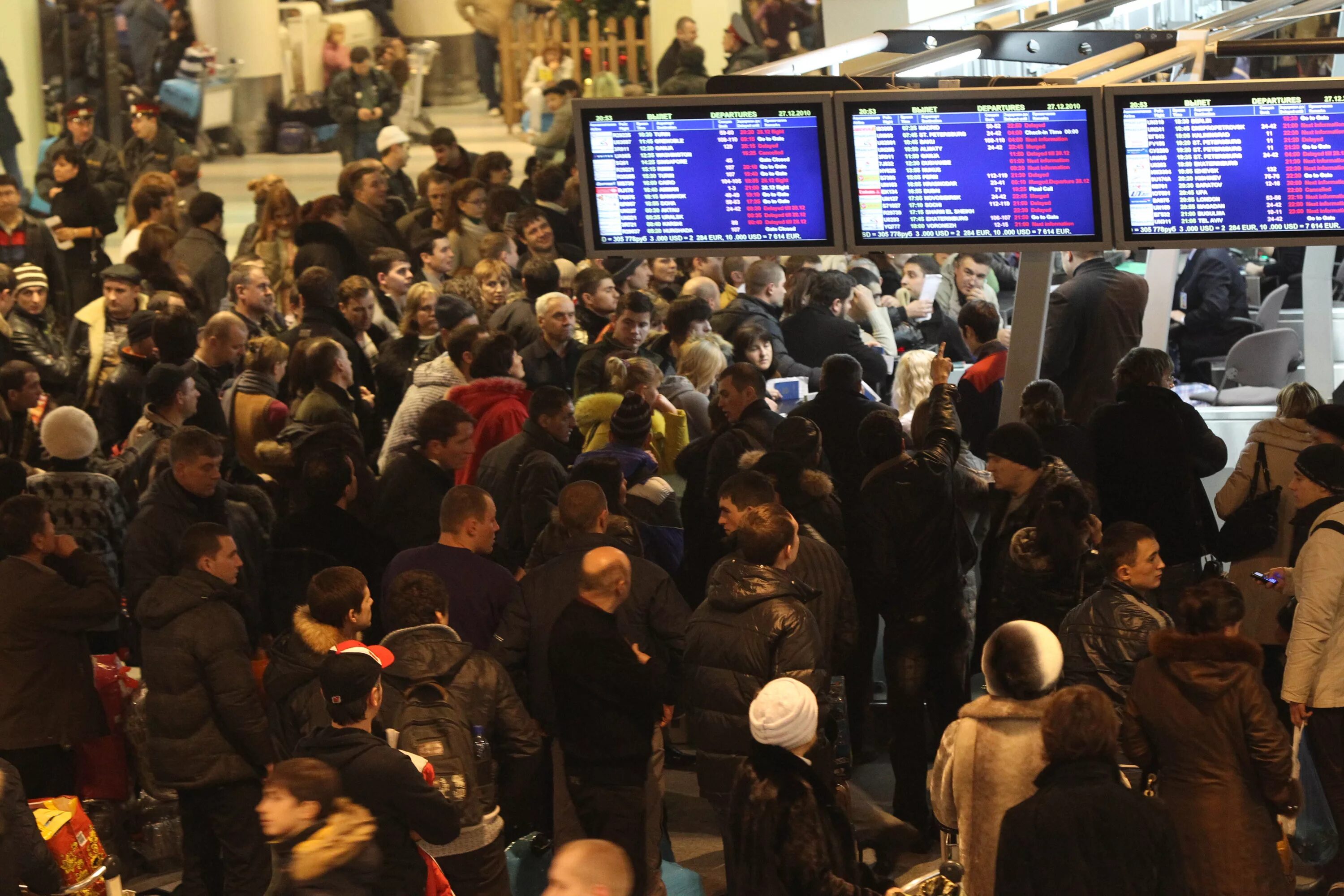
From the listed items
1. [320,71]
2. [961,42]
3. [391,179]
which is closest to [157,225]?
[391,179]

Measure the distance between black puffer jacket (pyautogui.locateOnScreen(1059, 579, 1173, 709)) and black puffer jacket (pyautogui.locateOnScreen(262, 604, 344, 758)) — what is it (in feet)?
7.17

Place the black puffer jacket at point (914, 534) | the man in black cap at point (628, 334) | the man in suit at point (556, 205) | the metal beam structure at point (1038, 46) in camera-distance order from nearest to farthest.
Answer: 1. the black puffer jacket at point (914, 534)
2. the metal beam structure at point (1038, 46)
3. the man in black cap at point (628, 334)
4. the man in suit at point (556, 205)

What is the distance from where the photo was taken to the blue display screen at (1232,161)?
621cm

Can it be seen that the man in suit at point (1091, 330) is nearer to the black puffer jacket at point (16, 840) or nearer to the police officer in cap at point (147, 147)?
the black puffer jacket at point (16, 840)

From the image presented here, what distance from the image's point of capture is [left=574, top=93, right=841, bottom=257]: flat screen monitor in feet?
20.8

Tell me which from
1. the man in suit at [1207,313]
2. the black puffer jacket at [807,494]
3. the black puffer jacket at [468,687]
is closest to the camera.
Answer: the black puffer jacket at [468,687]

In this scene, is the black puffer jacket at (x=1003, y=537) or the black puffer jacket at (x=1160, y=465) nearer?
the black puffer jacket at (x=1003, y=537)

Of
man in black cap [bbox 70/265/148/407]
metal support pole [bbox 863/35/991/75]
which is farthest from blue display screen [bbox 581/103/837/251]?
man in black cap [bbox 70/265/148/407]

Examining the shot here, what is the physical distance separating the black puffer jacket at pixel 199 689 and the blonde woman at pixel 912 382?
371 cm

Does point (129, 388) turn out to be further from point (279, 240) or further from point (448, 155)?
point (448, 155)

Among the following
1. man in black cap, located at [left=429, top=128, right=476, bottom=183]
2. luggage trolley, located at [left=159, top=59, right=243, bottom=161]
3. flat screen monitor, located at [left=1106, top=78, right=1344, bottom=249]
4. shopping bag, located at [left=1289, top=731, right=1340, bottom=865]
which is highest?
luggage trolley, located at [left=159, top=59, right=243, bottom=161]

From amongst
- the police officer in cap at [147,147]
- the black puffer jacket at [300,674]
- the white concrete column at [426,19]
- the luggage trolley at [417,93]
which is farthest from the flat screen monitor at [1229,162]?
the white concrete column at [426,19]

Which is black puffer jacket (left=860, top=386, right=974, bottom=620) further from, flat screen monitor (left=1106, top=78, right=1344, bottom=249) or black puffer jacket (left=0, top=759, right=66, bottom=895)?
black puffer jacket (left=0, top=759, right=66, bottom=895)

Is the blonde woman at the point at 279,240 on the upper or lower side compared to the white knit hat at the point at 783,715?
upper
